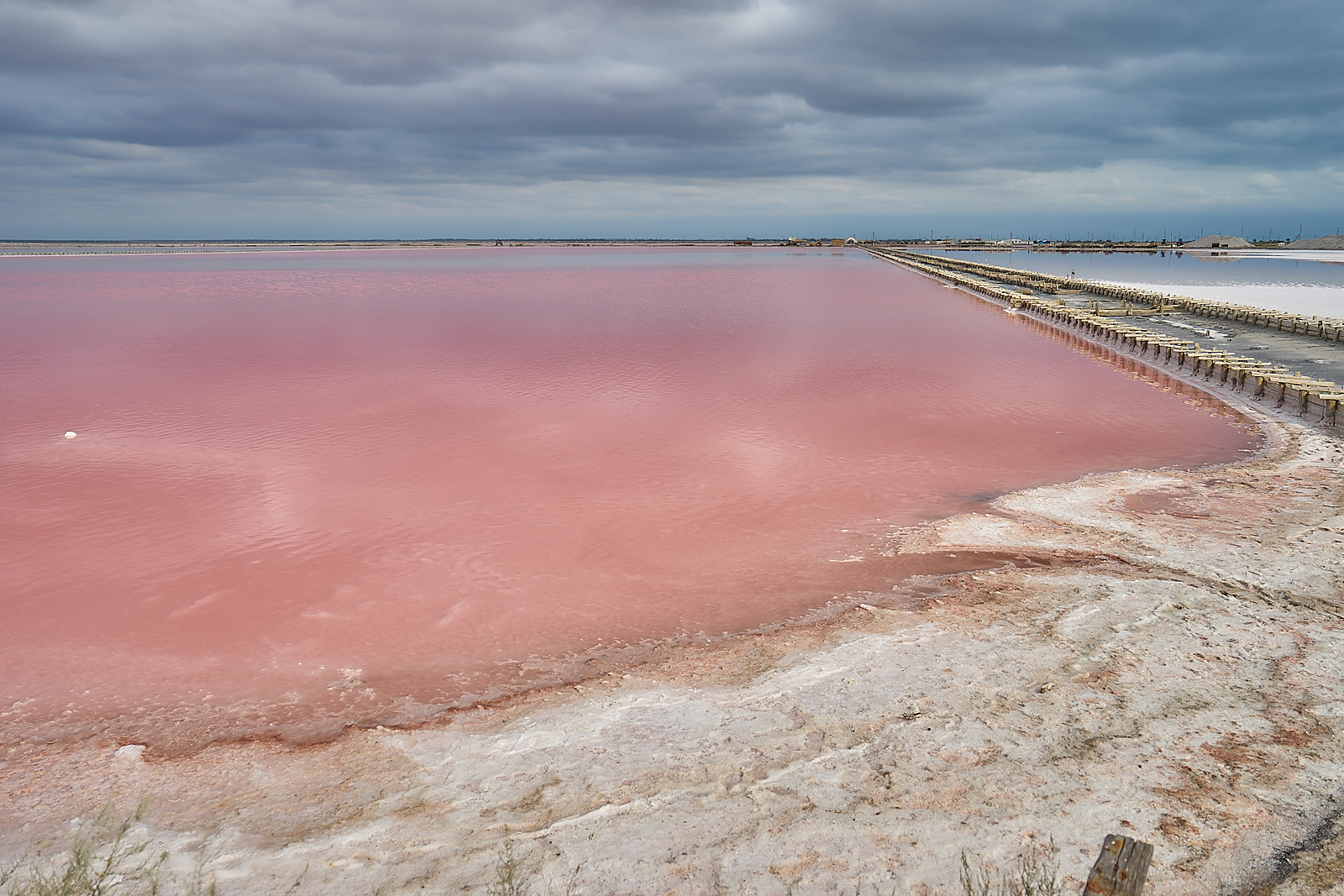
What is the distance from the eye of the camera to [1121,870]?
12.1ft

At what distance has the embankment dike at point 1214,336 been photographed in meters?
19.3

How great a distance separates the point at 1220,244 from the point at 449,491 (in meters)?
199

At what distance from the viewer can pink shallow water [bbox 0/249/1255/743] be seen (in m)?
7.91

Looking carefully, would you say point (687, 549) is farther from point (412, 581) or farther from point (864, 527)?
point (412, 581)

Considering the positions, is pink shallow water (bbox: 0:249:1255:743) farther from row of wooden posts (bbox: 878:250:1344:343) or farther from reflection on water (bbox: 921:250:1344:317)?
reflection on water (bbox: 921:250:1344:317)

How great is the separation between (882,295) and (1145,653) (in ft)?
159

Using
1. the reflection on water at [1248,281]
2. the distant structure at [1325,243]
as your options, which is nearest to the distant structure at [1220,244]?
the distant structure at [1325,243]

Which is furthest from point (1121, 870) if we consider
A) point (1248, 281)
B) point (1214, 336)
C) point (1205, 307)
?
point (1248, 281)

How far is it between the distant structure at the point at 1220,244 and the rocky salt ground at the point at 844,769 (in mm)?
190668

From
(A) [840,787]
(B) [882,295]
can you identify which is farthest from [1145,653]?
(B) [882,295]

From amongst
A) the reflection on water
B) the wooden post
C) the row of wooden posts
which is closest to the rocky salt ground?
the wooden post

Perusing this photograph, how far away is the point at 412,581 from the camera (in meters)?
9.63

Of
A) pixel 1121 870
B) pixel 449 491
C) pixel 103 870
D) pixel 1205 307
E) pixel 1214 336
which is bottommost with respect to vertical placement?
pixel 103 870

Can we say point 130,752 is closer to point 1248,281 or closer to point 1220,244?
point 1248,281
